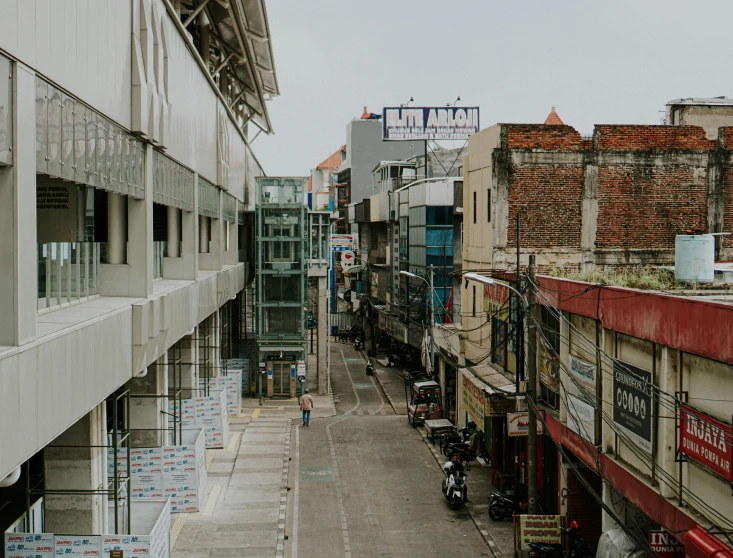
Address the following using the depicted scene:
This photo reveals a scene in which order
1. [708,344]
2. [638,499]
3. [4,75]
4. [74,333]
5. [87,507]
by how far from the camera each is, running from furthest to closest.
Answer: [638,499]
[87,507]
[708,344]
[74,333]
[4,75]

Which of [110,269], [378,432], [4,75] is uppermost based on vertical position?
[4,75]

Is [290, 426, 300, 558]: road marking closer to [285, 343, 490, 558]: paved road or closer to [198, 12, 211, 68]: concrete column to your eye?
[285, 343, 490, 558]: paved road

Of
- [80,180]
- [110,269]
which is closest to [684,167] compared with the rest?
[110,269]

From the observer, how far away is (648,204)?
35.9 m

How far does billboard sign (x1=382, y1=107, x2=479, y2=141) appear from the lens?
233ft

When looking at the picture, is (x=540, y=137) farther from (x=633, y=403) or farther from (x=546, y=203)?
(x=633, y=403)

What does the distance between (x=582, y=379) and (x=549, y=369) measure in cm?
341

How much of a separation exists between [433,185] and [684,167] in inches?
704

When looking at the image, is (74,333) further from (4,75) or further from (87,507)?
(87,507)

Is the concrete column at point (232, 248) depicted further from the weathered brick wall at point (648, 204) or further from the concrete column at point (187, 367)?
the weathered brick wall at point (648, 204)

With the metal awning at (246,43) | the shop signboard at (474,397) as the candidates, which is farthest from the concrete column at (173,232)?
the shop signboard at (474,397)

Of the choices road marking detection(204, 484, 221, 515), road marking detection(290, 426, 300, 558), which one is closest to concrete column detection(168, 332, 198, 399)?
road marking detection(204, 484, 221, 515)

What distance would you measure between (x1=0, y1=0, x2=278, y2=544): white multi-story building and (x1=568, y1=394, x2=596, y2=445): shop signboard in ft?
31.6

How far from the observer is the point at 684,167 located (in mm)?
35969
